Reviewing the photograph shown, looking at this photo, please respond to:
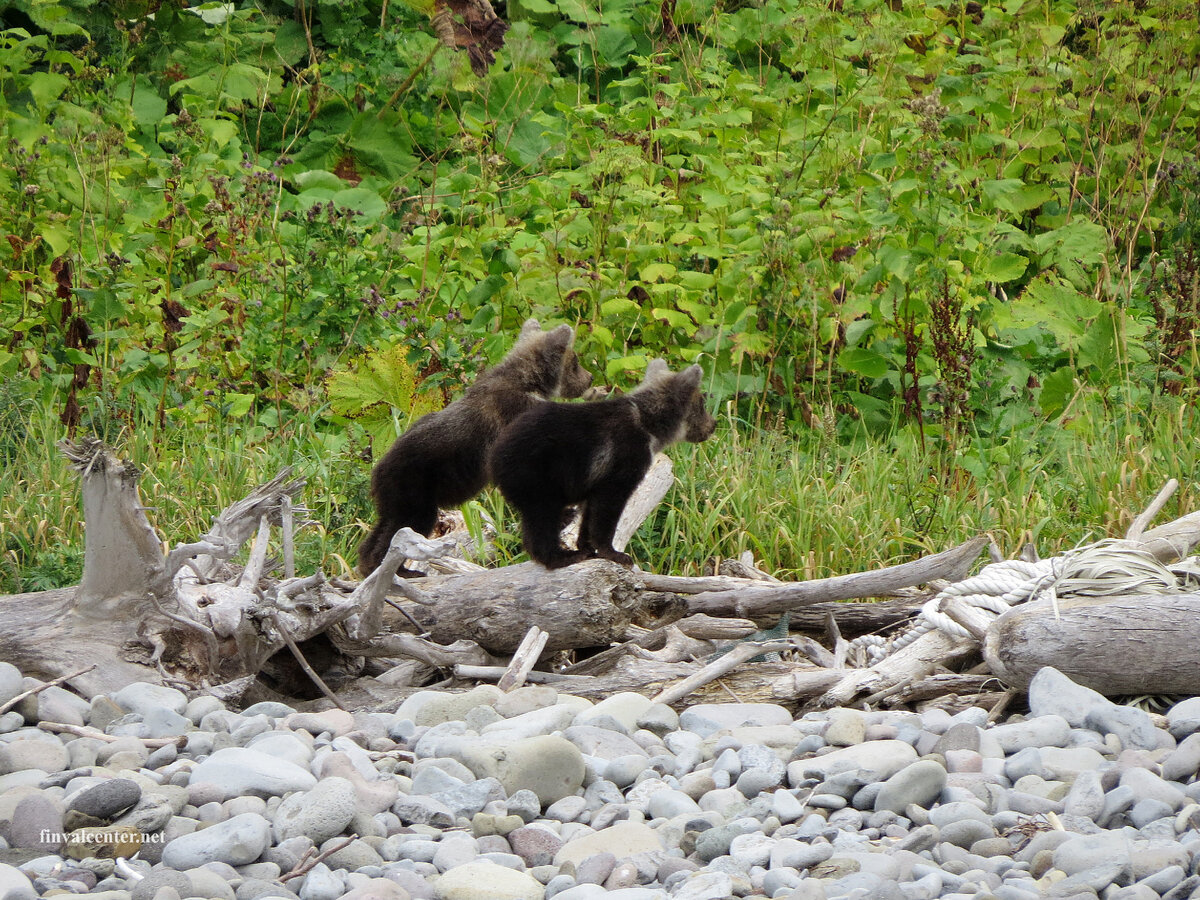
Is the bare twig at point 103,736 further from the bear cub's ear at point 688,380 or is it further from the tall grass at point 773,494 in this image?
the bear cub's ear at point 688,380

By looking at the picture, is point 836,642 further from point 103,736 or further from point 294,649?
point 103,736

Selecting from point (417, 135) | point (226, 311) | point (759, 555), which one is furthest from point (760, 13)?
point (759, 555)

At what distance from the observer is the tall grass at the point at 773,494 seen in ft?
20.7

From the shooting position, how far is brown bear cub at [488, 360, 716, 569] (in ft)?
17.6

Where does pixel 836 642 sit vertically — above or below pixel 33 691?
Result: below

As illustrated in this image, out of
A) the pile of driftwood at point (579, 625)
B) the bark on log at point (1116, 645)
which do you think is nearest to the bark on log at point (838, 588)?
the pile of driftwood at point (579, 625)

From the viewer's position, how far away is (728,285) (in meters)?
7.68

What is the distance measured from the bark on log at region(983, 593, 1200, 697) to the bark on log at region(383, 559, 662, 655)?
4.65 feet

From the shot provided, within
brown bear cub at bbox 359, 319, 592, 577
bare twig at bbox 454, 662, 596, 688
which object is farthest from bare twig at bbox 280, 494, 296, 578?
bare twig at bbox 454, 662, 596, 688

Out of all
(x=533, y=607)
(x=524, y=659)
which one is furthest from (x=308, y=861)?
(x=533, y=607)

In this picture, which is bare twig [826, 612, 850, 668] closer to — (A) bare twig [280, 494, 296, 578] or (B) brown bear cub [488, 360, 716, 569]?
(B) brown bear cub [488, 360, 716, 569]

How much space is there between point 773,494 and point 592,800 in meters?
Result: 2.94

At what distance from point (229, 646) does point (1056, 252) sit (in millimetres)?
6102

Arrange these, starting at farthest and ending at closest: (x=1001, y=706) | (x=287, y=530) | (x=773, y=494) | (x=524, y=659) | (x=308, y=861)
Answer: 1. (x=773, y=494)
2. (x=287, y=530)
3. (x=524, y=659)
4. (x=1001, y=706)
5. (x=308, y=861)
